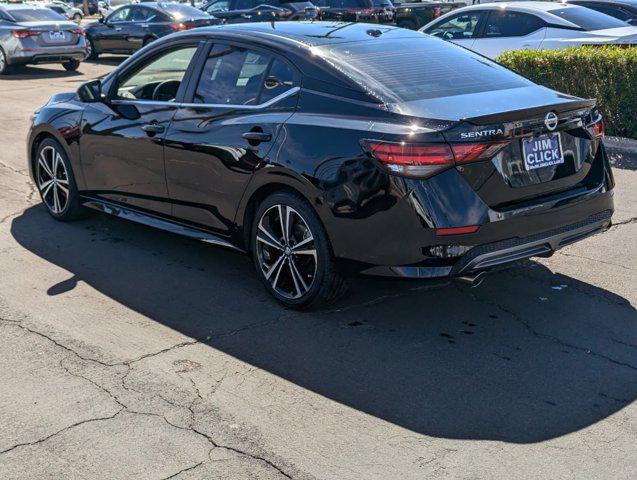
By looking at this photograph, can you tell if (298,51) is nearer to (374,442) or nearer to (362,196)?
(362,196)

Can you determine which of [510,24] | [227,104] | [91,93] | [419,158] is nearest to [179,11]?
[510,24]

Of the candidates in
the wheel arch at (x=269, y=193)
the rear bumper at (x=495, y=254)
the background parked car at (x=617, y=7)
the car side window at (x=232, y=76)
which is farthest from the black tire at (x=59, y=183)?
the background parked car at (x=617, y=7)

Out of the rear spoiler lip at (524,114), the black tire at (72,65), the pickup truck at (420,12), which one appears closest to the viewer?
the rear spoiler lip at (524,114)

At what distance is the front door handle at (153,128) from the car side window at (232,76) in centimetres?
35

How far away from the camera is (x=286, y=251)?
560 cm

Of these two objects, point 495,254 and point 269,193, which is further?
point 269,193

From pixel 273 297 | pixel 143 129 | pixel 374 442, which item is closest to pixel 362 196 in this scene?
pixel 273 297

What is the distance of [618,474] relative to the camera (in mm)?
3779

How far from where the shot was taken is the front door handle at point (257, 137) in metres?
5.58

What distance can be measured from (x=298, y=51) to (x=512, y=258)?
6.21 feet

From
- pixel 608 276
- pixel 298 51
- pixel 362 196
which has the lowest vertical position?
pixel 608 276

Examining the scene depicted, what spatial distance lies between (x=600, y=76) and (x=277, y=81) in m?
6.24

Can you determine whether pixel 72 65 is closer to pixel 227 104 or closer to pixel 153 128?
pixel 153 128

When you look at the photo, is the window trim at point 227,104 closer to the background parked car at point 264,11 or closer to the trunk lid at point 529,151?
the trunk lid at point 529,151
